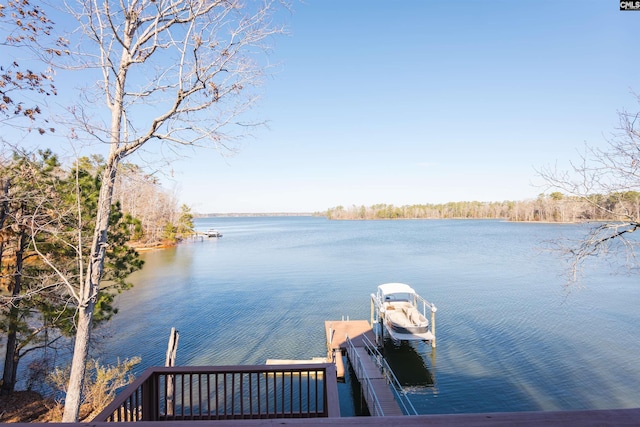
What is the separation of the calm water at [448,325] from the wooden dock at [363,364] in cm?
79

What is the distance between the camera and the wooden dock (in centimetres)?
812

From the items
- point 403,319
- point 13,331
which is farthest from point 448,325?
point 13,331

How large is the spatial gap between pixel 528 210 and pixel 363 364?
9498 cm

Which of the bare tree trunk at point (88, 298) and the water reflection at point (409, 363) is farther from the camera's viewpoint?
the water reflection at point (409, 363)

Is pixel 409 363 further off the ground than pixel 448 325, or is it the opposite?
pixel 448 325

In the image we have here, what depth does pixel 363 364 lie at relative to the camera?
33.7 ft

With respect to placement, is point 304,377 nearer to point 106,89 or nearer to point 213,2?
point 106,89

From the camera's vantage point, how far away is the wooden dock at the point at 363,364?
8125 mm

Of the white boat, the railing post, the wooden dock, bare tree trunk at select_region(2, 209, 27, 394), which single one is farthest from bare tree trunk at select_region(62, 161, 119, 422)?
the white boat

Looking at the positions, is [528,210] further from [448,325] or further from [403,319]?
[403,319]

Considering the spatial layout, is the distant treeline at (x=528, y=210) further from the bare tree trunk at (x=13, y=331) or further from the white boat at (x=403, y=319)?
the bare tree trunk at (x=13, y=331)

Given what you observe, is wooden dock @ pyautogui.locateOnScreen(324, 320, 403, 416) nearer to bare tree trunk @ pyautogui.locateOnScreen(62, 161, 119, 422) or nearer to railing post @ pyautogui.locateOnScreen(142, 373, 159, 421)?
railing post @ pyautogui.locateOnScreen(142, 373, 159, 421)
